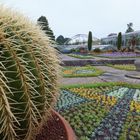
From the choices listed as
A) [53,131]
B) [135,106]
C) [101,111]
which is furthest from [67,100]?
[53,131]

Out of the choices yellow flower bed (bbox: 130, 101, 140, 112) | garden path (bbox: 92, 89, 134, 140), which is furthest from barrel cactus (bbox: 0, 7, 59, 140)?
yellow flower bed (bbox: 130, 101, 140, 112)

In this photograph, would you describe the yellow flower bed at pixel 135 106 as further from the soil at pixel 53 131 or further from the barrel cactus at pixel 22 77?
the barrel cactus at pixel 22 77

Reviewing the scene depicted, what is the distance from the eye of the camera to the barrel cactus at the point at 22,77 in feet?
8.41

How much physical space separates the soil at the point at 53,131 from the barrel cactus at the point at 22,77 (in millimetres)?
449

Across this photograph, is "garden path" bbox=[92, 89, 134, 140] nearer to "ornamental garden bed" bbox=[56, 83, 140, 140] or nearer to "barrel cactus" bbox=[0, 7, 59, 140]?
"ornamental garden bed" bbox=[56, 83, 140, 140]

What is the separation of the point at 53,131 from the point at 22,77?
1332 millimetres

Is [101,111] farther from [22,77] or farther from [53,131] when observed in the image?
[22,77]

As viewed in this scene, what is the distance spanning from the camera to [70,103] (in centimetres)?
617

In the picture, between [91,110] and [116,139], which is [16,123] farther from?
[91,110]

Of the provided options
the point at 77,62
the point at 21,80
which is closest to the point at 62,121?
the point at 21,80

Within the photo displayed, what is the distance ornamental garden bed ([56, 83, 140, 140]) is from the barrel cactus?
4.06ft

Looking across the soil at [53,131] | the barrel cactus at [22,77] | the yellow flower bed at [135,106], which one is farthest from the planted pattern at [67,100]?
the barrel cactus at [22,77]

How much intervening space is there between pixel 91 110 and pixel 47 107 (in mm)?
2305

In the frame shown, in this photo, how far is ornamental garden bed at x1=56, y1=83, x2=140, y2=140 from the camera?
14.1ft
